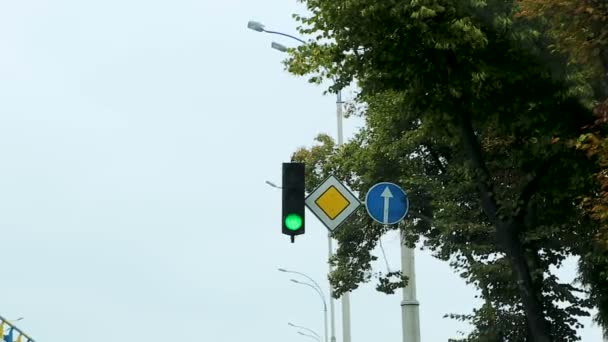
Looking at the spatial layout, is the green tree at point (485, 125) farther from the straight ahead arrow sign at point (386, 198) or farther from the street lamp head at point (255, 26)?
the street lamp head at point (255, 26)

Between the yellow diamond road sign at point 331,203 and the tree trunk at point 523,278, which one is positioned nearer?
the yellow diamond road sign at point 331,203

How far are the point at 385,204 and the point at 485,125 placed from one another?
2879mm

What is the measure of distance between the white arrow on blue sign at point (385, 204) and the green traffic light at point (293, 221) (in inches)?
100

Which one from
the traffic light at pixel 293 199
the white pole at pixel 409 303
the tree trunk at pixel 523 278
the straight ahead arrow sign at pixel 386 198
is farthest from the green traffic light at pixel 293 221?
the white pole at pixel 409 303

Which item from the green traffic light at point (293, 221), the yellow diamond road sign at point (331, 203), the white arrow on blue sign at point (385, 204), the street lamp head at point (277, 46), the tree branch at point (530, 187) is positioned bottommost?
the green traffic light at point (293, 221)

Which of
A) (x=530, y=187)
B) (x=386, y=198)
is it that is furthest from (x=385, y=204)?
(x=530, y=187)

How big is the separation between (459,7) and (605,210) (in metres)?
3.48

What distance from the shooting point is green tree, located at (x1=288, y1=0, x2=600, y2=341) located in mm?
14545

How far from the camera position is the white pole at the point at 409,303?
80.8ft

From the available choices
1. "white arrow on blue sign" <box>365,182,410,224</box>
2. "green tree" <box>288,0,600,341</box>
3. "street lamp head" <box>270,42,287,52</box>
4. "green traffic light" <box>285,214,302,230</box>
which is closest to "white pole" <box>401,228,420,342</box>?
"green tree" <box>288,0,600,341</box>

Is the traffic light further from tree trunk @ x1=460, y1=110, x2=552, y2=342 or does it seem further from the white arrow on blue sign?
tree trunk @ x1=460, y1=110, x2=552, y2=342

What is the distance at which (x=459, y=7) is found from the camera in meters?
14.1

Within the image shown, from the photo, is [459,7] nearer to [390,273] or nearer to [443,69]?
[443,69]

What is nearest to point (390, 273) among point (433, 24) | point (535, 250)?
point (535, 250)
